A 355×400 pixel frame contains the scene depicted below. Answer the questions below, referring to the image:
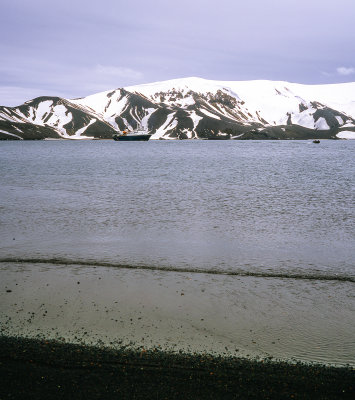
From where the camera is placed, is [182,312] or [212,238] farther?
[212,238]

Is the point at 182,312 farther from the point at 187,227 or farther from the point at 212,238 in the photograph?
the point at 187,227

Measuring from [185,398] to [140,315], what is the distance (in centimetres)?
274

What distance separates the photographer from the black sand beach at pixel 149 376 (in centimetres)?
458

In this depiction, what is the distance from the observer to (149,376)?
4906 mm

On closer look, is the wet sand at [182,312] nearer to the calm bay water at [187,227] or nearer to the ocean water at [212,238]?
the ocean water at [212,238]

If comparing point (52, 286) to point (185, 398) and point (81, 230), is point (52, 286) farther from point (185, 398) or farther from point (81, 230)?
point (81, 230)

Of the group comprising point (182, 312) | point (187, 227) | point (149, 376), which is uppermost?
point (149, 376)

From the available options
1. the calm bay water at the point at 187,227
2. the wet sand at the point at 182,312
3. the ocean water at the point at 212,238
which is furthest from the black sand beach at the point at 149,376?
the calm bay water at the point at 187,227

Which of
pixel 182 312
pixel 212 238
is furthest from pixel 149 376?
pixel 212 238

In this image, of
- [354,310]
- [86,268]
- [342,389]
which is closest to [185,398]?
[342,389]

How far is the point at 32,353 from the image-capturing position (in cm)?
542

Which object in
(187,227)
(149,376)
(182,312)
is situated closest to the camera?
(149,376)

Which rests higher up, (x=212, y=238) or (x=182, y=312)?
(x=182, y=312)

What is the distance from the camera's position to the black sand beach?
4.58 metres
